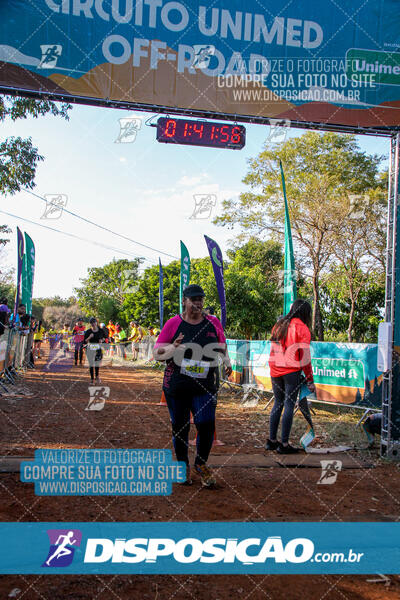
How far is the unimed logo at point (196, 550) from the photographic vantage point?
296 centimetres

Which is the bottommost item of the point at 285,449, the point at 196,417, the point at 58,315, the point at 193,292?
the point at 285,449

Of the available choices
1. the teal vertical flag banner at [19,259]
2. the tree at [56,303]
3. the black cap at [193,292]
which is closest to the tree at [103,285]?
the tree at [56,303]

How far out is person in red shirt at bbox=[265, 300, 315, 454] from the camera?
5.84 meters

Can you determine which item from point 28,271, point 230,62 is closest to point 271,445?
point 230,62

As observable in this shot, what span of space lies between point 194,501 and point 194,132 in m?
4.73

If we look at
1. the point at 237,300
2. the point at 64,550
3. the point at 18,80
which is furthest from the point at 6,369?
the point at 237,300

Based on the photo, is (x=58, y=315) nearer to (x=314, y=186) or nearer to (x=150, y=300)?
(x=150, y=300)

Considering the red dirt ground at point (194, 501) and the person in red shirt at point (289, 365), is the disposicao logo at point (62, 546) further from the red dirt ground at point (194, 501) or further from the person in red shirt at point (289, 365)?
the person in red shirt at point (289, 365)

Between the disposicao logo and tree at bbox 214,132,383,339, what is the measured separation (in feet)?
70.0

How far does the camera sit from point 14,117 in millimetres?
10688

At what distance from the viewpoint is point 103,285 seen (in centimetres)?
7219

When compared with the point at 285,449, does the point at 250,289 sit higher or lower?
higher

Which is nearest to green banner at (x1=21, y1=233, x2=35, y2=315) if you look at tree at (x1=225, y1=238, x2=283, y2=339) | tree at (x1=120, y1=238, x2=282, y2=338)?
tree at (x1=120, y1=238, x2=282, y2=338)

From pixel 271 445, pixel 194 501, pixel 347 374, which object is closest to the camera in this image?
pixel 194 501
